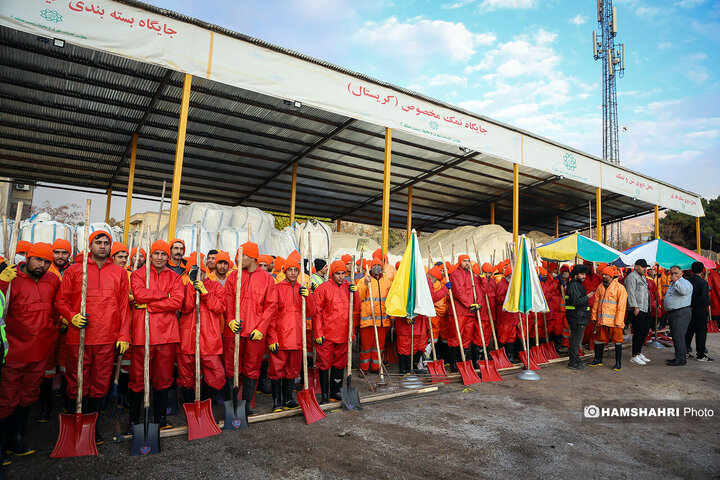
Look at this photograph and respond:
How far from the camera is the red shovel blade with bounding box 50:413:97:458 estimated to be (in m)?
3.43

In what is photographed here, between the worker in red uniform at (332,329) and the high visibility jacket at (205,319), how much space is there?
115 cm

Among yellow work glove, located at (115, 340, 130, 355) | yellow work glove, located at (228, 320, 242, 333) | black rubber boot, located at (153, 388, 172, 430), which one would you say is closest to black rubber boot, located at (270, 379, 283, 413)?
yellow work glove, located at (228, 320, 242, 333)

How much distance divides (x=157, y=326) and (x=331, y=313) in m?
1.98

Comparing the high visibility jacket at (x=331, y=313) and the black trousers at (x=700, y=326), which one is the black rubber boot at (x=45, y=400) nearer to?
the high visibility jacket at (x=331, y=313)

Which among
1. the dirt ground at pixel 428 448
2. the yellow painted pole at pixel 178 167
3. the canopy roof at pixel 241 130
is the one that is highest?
the canopy roof at pixel 241 130

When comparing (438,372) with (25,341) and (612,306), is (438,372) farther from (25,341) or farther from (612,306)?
(25,341)

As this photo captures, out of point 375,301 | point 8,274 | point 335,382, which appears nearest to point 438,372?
point 375,301

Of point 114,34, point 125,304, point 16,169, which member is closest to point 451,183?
point 114,34

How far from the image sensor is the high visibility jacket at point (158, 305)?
12.6ft

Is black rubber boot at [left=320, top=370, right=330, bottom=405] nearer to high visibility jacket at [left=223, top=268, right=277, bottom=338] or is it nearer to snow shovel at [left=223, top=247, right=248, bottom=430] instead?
high visibility jacket at [left=223, top=268, right=277, bottom=338]

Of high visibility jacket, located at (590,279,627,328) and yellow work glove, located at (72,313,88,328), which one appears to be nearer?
yellow work glove, located at (72,313,88,328)

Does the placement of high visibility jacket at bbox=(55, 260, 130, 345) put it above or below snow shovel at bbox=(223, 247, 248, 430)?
above

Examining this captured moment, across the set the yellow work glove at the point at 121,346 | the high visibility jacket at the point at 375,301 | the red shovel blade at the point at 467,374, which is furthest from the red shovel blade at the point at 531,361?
the yellow work glove at the point at 121,346

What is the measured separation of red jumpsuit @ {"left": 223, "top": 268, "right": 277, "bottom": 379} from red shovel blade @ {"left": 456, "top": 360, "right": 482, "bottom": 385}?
3.08m
